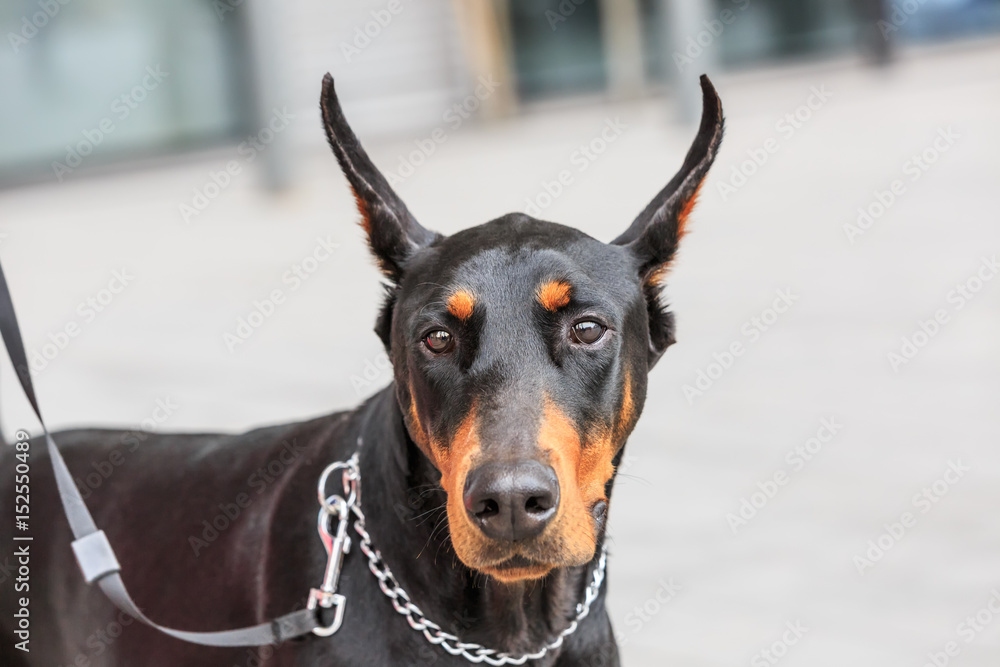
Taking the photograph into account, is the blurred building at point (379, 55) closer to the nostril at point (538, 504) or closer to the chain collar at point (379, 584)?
the chain collar at point (379, 584)

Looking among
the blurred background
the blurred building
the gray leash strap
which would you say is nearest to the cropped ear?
the blurred background

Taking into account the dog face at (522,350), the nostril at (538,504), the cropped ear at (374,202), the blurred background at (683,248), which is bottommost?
the blurred background at (683,248)

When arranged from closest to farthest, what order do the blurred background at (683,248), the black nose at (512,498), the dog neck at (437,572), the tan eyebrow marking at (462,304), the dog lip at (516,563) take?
the black nose at (512,498) < the dog lip at (516,563) < the tan eyebrow marking at (462,304) < the dog neck at (437,572) < the blurred background at (683,248)

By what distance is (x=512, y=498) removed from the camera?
2166mm

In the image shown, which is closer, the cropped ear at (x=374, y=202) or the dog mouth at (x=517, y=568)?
the dog mouth at (x=517, y=568)

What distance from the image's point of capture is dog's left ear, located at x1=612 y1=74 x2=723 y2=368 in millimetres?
2611

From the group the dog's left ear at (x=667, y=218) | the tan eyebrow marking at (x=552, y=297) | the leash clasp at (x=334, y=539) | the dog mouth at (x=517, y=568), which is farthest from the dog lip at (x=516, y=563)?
the dog's left ear at (x=667, y=218)

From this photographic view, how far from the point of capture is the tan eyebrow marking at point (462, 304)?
8.02 feet

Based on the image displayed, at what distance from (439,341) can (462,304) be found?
98 millimetres

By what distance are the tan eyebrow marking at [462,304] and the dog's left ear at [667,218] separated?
44cm

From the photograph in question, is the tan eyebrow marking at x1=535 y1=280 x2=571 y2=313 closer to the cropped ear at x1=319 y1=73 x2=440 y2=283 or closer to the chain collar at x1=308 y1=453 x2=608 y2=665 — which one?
the cropped ear at x1=319 y1=73 x2=440 y2=283

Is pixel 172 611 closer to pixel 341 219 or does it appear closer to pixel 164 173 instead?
pixel 341 219

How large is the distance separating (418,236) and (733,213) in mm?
8458

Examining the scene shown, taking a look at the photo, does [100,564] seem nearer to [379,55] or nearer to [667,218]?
[667,218]
